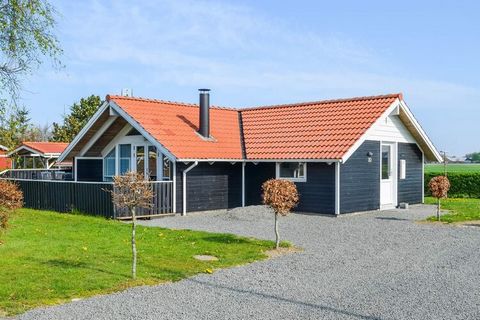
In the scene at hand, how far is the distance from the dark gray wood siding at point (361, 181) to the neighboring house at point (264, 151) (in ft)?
0.12

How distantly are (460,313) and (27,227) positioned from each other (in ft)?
41.0

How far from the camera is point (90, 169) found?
24.1 m

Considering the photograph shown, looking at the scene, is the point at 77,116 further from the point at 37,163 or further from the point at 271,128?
the point at 271,128

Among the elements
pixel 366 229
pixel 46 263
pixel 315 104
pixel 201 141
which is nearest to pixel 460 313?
pixel 46 263

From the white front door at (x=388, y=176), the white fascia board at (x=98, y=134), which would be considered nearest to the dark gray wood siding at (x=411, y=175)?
the white front door at (x=388, y=176)

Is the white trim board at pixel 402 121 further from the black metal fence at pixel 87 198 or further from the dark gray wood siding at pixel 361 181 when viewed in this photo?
the black metal fence at pixel 87 198

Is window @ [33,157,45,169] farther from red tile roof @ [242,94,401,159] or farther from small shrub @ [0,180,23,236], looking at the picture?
small shrub @ [0,180,23,236]

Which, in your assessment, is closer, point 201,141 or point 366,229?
point 366,229

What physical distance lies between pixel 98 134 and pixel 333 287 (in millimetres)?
15868

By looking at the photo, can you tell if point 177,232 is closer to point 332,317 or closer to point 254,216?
point 254,216

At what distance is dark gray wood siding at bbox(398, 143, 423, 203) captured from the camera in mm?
23656

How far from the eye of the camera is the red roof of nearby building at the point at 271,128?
20.1 metres

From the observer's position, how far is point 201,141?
21.5m

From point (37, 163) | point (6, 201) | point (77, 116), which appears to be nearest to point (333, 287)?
point (6, 201)
